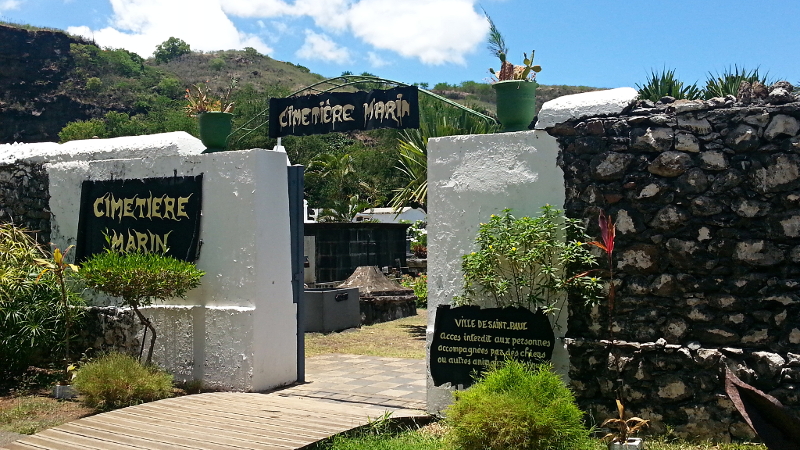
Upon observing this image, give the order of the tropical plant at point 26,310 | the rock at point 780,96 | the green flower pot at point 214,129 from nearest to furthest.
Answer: the rock at point 780,96 → the tropical plant at point 26,310 → the green flower pot at point 214,129

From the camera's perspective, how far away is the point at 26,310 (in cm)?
745

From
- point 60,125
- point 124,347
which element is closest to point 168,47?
point 60,125

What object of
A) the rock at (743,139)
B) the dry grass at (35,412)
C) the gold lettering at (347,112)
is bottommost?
the dry grass at (35,412)

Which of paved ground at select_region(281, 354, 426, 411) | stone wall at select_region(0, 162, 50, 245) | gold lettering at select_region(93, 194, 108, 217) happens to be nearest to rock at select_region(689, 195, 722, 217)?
paved ground at select_region(281, 354, 426, 411)

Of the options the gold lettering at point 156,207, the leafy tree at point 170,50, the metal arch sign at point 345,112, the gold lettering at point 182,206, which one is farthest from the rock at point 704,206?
the leafy tree at point 170,50

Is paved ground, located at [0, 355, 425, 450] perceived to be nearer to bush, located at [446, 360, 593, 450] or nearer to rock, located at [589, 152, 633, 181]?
bush, located at [446, 360, 593, 450]

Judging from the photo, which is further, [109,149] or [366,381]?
[109,149]

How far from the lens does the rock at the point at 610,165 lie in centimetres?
550

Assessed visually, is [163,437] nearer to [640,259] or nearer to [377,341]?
[640,259]

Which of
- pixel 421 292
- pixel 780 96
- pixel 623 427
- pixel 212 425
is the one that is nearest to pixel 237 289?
pixel 212 425

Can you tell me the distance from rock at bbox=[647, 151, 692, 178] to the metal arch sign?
240 centimetres

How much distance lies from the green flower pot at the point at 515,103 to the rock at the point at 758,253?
2.01 m

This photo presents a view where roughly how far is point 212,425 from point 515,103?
3.61 meters

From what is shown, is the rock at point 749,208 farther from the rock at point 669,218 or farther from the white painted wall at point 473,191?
the white painted wall at point 473,191
